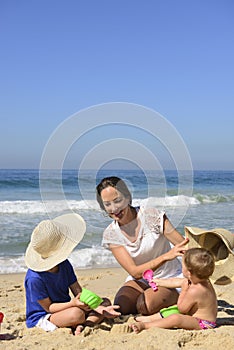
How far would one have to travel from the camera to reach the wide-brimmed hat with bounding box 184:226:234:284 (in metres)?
3.63

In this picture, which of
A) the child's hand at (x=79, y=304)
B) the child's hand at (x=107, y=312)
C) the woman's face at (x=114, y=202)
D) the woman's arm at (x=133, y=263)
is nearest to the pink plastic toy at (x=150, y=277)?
the woman's arm at (x=133, y=263)

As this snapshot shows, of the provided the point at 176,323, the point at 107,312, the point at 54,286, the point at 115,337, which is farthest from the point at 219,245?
Answer: the point at 54,286

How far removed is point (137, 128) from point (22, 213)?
9.79 meters

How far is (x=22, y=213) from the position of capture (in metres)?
12.9

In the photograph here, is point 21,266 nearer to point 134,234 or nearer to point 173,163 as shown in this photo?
point 134,234

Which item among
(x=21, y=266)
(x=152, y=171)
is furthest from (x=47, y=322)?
(x=21, y=266)

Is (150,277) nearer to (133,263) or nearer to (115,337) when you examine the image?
(133,263)

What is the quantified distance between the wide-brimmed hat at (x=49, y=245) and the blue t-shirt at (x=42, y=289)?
0.29 feet

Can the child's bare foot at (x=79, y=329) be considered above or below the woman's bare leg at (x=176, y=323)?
below

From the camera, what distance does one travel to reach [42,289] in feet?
11.3

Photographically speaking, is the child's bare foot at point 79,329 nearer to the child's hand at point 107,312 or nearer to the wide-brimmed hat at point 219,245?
the child's hand at point 107,312

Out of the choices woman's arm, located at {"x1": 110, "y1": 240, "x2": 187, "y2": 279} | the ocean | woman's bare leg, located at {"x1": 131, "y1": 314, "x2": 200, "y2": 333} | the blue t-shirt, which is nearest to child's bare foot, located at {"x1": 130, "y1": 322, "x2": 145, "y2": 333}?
woman's bare leg, located at {"x1": 131, "y1": 314, "x2": 200, "y2": 333}

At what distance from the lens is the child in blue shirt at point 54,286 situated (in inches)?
134

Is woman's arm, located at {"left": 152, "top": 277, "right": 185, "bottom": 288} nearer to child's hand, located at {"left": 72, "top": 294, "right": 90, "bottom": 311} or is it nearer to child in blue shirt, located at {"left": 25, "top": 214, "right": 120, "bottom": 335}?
child in blue shirt, located at {"left": 25, "top": 214, "right": 120, "bottom": 335}
